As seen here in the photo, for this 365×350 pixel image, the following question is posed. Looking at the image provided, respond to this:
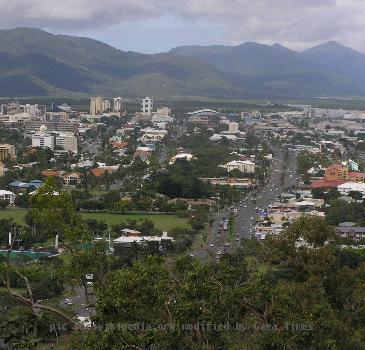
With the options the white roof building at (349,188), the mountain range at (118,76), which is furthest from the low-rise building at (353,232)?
the mountain range at (118,76)

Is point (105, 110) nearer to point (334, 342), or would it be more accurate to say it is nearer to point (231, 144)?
point (231, 144)

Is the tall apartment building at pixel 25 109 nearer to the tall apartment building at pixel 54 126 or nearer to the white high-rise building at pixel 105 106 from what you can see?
the white high-rise building at pixel 105 106

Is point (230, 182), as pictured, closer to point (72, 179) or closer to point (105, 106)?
point (72, 179)

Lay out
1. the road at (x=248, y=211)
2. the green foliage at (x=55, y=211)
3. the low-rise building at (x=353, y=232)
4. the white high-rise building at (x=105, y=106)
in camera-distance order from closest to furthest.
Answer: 1. the green foliage at (x=55, y=211)
2. the road at (x=248, y=211)
3. the low-rise building at (x=353, y=232)
4. the white high-rise building at (x=105, y=106)

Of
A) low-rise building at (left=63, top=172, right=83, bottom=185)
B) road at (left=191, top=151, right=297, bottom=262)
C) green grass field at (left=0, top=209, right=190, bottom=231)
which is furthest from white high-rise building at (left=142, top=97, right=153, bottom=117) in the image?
green grass field at (left=0, top=209, right=190, bottom=231)

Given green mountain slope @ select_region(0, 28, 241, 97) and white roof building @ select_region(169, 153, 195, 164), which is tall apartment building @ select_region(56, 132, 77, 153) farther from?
green mountain slope @ select_region(0, 28, 241, 97)

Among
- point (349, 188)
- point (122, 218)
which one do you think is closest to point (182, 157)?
point (349, 188)
